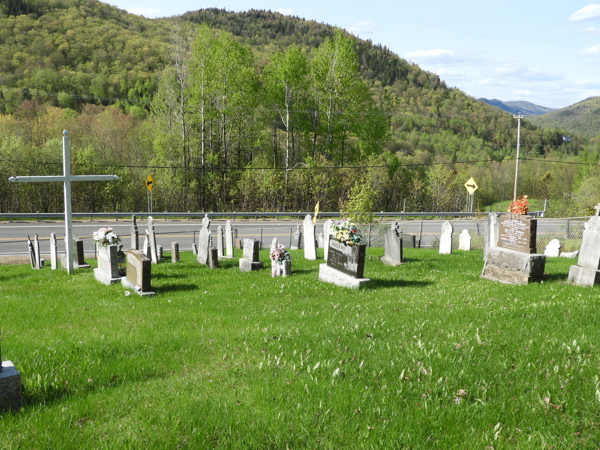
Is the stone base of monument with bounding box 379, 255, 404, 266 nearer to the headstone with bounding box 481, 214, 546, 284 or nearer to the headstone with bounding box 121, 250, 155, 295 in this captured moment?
the headstone with bounding box 481, 214, 546, 284

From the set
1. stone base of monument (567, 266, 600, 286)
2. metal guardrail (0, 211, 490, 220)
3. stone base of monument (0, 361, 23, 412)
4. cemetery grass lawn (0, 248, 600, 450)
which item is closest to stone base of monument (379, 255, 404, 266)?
stone base of monument (567, 266, 600, 286)

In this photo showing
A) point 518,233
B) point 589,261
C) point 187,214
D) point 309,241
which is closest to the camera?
point 589,261

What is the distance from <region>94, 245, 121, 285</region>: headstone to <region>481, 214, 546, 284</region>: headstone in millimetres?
9976

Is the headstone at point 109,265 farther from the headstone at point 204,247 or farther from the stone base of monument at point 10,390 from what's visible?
the stone base of monument at point 10,390

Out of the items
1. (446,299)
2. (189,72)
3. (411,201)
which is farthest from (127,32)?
(446,299)

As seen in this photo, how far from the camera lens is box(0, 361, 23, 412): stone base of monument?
4.35m

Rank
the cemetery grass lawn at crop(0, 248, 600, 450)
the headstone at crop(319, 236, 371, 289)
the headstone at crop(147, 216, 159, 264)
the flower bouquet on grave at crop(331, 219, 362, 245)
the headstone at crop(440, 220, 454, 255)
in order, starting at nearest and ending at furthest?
the cemetery grass lawn at crop(0, 248, 600, 450) → the headstone at crop(319, 236, 371, 289) → the flower bouquet on grave at crop(331, 219, 362, 245) → the headstone at crop(147, 216, 159, 264) → the headstone at crop(440, 220, 454, 255)

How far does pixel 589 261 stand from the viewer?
10.4m

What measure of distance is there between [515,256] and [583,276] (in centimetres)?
147

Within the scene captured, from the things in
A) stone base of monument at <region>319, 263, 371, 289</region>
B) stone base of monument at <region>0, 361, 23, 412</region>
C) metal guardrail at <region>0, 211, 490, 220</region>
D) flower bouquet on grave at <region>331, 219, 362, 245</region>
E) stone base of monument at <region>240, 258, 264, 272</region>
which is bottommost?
metal guardrail at <region>0, 211, 490, 220</region>

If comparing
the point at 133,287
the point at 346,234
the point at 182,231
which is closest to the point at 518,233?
the point at 346,234

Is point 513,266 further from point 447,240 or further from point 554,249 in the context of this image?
point 554,249

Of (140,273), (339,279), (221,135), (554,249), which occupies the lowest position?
(554,249)

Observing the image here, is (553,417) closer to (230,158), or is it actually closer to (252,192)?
(252,192)
